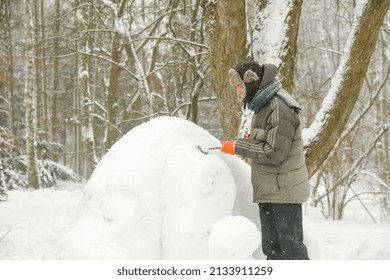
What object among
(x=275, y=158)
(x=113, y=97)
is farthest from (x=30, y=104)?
(x=275, y=158)

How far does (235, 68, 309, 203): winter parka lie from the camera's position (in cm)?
252

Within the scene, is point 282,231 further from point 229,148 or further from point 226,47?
point 226,47

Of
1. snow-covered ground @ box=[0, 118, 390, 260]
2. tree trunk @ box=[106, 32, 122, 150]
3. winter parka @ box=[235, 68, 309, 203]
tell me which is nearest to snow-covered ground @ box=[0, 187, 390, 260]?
snow-covered ground @ box=[0, 118, 390, 260]

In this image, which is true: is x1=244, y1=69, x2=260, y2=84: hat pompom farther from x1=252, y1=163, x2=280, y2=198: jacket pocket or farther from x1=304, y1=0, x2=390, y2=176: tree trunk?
x1=304, y1=0, x2=390, y2=176: tree trunk

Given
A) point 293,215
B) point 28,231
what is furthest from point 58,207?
point 293,215

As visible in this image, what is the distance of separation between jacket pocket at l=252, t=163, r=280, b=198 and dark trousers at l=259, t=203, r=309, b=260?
3.7 inches

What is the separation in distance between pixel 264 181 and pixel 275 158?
191 mm

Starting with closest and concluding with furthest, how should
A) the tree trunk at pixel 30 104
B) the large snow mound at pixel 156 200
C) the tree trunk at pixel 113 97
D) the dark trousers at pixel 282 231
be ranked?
the large snow mound at pixel 156 200
the dark trousers at pixel 282 231
the tree trunk at pixel 113 97
the tree trunk at pixel 30 104

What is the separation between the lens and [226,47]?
3.70 metres

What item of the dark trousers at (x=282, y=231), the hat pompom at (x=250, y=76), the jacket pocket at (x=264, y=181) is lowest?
the dark trousers at (x=282, y=231)

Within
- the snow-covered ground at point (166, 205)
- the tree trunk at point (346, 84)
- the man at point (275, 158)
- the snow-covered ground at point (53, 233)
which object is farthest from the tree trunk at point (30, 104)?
the man at point (275, 158)

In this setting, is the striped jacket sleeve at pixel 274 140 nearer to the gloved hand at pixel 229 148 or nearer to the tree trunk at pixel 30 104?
the gloved hand at pixel 229 148

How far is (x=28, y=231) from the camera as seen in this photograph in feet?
17.6

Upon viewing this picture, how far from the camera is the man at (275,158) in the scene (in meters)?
2.54
